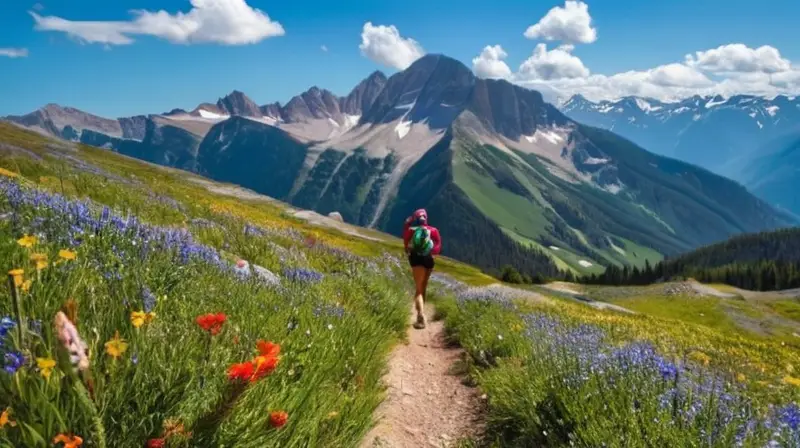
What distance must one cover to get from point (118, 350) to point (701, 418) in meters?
4.22

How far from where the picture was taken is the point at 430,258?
1407cm

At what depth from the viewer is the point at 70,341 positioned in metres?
2.28

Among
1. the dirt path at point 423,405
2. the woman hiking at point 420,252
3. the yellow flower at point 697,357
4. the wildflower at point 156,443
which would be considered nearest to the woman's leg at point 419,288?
the woman hiking at point 420,252

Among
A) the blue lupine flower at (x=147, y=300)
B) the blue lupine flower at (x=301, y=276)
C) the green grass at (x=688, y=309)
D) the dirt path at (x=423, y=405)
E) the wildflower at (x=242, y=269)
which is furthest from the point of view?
the green grass at (x=688, y=309)

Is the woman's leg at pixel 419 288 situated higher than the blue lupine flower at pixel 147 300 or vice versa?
the blue lupine flower at pixel 147 300

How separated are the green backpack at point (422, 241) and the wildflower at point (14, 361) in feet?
37.8

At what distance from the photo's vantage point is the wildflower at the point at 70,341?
7.20 ft

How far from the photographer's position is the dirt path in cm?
595

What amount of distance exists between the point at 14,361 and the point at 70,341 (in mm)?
459

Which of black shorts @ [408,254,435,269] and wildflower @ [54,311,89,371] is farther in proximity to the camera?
black shorts @ [408,254,435,269]

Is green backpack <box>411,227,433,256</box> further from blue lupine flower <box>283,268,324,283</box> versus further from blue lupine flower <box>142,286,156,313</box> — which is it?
blue lupine flower <box>142,286,156,313</box>

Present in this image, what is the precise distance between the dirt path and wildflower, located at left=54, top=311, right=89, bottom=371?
132 inches

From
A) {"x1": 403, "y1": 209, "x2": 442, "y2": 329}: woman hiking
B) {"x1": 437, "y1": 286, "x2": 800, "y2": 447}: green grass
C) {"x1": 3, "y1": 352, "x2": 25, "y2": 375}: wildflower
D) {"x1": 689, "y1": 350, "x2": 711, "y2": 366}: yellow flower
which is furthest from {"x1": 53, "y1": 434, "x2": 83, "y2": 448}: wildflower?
{"x1": 403, "y1": 209, "x2": 442, "y2": 329}: woman hiking

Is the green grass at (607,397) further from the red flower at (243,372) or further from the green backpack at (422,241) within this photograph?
the green backpack at (422,241)
